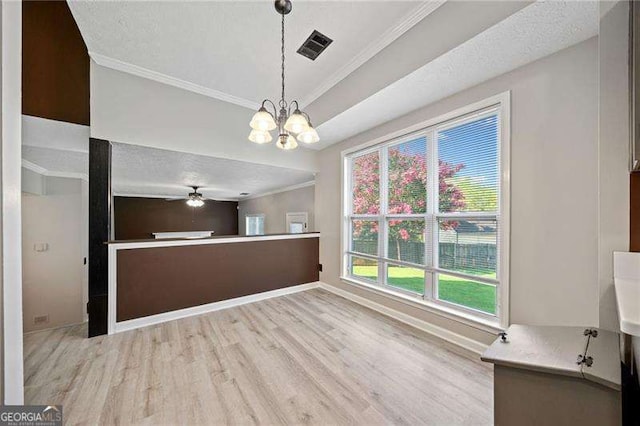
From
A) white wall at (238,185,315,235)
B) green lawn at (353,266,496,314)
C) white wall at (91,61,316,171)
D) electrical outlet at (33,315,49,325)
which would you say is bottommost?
electrical outlet at (33,315,49,325)

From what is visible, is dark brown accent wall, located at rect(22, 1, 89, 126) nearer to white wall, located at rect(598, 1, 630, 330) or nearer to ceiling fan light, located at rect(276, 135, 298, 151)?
ceiling fan light, located at rect(276, 135, 298, 151)

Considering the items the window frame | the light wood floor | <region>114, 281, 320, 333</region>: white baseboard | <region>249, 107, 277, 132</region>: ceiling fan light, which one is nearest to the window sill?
the light wood floor

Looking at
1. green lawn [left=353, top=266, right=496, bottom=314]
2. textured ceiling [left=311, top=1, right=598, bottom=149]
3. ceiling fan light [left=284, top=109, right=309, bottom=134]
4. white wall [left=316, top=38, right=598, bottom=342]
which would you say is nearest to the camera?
textured ceiling [left=311, top=1, right=598, bottom=149]

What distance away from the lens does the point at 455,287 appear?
7.79 feet

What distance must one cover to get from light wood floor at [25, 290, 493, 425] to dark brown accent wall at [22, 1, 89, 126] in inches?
89.0

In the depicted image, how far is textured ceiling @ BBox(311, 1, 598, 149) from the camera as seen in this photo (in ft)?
4.60

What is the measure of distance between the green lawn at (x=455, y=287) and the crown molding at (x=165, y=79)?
122 inches

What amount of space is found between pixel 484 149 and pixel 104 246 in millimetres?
4014

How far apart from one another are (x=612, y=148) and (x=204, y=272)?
150 inches

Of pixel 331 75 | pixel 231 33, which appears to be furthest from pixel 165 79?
pixel 331 75

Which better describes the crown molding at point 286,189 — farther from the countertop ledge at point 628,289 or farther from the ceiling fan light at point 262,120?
the countertop ledge at point 628,289

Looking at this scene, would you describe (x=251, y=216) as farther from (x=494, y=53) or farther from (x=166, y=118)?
(x=494, y=53)

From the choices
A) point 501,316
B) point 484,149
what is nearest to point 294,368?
point 501,316

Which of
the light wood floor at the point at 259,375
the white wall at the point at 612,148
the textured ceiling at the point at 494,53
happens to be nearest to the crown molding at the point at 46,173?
the light wood floor at the point at 259,375
